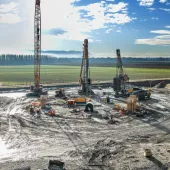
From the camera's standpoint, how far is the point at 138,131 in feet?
68.4

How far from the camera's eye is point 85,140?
1830 centimetres

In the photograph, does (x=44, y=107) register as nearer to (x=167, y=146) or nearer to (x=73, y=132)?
(x=73, y=132)

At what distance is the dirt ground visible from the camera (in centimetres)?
1457

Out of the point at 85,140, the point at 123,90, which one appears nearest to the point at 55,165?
the point at 85,140

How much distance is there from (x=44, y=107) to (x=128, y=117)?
9.39 m

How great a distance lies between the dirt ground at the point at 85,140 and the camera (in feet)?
47.8

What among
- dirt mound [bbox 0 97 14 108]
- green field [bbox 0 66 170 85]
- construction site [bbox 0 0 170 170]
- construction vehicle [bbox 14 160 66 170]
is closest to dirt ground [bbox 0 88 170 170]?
construction site [bbox 0 0 170 170]

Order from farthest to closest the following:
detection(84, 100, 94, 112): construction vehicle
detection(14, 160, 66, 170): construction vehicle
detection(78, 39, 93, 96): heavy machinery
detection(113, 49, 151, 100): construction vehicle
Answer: detection(78, 39, 93, 96): heavy machinery < detection(113, 49, 151, 100): construction vehicle < detection(84, 100, 94, 112): construction vehicle < detection(14, 160, 66, 170): construction vehicle

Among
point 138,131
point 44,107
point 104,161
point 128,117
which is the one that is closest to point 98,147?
point 104,161

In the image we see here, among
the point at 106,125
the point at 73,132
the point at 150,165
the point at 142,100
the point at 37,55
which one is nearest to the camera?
the point at 150,165

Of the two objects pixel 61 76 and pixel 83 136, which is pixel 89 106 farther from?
pixel 61 76

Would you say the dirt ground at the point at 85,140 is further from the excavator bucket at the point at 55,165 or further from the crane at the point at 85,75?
the crane at the point at 85,75

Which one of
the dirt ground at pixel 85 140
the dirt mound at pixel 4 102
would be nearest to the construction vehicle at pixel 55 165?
the dirt ground at pixel 85 140

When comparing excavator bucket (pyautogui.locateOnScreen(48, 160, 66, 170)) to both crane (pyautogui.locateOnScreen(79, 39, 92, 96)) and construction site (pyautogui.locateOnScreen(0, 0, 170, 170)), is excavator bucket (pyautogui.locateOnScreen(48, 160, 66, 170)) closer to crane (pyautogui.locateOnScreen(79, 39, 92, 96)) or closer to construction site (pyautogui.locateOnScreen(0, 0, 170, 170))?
construction site (pyautogui.locateOnScreen(0, 0, 170, 170))
